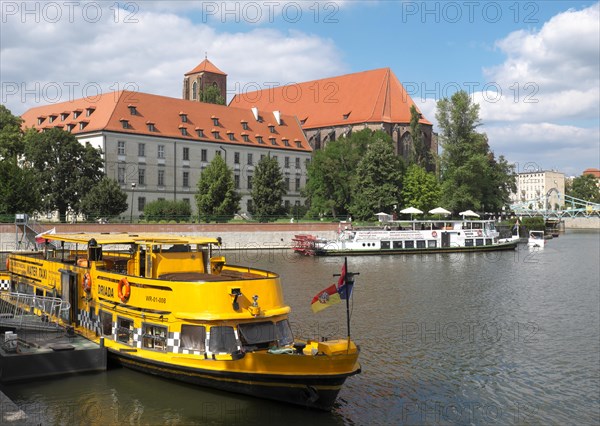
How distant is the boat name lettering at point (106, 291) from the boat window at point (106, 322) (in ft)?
1.91

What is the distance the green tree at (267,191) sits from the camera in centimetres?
7844

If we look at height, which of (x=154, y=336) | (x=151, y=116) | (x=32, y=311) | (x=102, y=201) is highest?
(x=151, y=116)

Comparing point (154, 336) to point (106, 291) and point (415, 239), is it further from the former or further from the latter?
point (415, 239)

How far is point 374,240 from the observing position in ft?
219

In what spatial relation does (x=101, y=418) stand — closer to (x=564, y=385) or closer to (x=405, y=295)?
(x=564, y=385)

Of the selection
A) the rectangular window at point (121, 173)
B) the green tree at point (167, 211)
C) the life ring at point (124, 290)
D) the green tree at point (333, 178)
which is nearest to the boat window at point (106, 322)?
the life ring at point (124, 290)

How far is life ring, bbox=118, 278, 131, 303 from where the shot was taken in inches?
723

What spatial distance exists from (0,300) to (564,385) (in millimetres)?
20381

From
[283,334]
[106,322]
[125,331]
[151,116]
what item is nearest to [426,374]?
[283,334]

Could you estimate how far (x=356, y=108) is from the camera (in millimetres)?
108562

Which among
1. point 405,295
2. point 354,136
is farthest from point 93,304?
point 354,136

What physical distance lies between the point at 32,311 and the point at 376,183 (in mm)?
62935

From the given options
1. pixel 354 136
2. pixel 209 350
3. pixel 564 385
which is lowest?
pixel 564 385

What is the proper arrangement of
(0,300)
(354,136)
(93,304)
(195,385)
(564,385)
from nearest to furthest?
1. (195,385)
2. (564,385)
3. (93,304)
4. (0,300)
5. (354,136)
